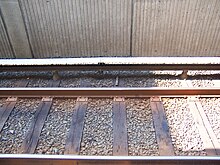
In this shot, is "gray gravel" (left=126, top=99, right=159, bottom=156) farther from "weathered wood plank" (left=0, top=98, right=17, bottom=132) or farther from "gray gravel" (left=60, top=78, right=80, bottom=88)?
"weathered wood plank" (left=0, top=98, right=17, bottom=132)

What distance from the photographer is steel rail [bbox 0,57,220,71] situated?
14.0 ft

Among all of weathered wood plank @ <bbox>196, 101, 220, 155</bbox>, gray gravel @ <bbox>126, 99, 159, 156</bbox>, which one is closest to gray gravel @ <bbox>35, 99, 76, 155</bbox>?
gray gravel @ <bbox>126, 99, 159, 156</bbox>

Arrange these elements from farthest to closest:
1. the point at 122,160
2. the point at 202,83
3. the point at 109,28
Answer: the point at 109,28
the point at 202,83
the point at 122,160

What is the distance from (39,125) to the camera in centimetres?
333

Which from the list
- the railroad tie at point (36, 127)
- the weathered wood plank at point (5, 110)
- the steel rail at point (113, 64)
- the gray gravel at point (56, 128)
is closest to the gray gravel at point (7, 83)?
the steel rail at point (113, 64)

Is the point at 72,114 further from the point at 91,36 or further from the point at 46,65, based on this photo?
the point at 91,36

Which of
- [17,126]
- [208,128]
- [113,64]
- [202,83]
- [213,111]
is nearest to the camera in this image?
[208,128]

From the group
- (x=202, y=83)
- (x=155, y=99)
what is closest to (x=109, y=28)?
(x=155, y=99)

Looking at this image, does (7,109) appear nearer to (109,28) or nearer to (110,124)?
(110,124)

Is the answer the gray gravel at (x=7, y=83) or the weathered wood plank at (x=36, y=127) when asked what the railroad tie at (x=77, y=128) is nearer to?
the weathered wood plank at (x=36, y=127)

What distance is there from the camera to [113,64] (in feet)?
14.2

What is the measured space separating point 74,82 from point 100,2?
1617 millimetres

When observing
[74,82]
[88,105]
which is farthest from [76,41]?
[88,105]

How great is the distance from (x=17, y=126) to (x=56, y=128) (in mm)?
559
